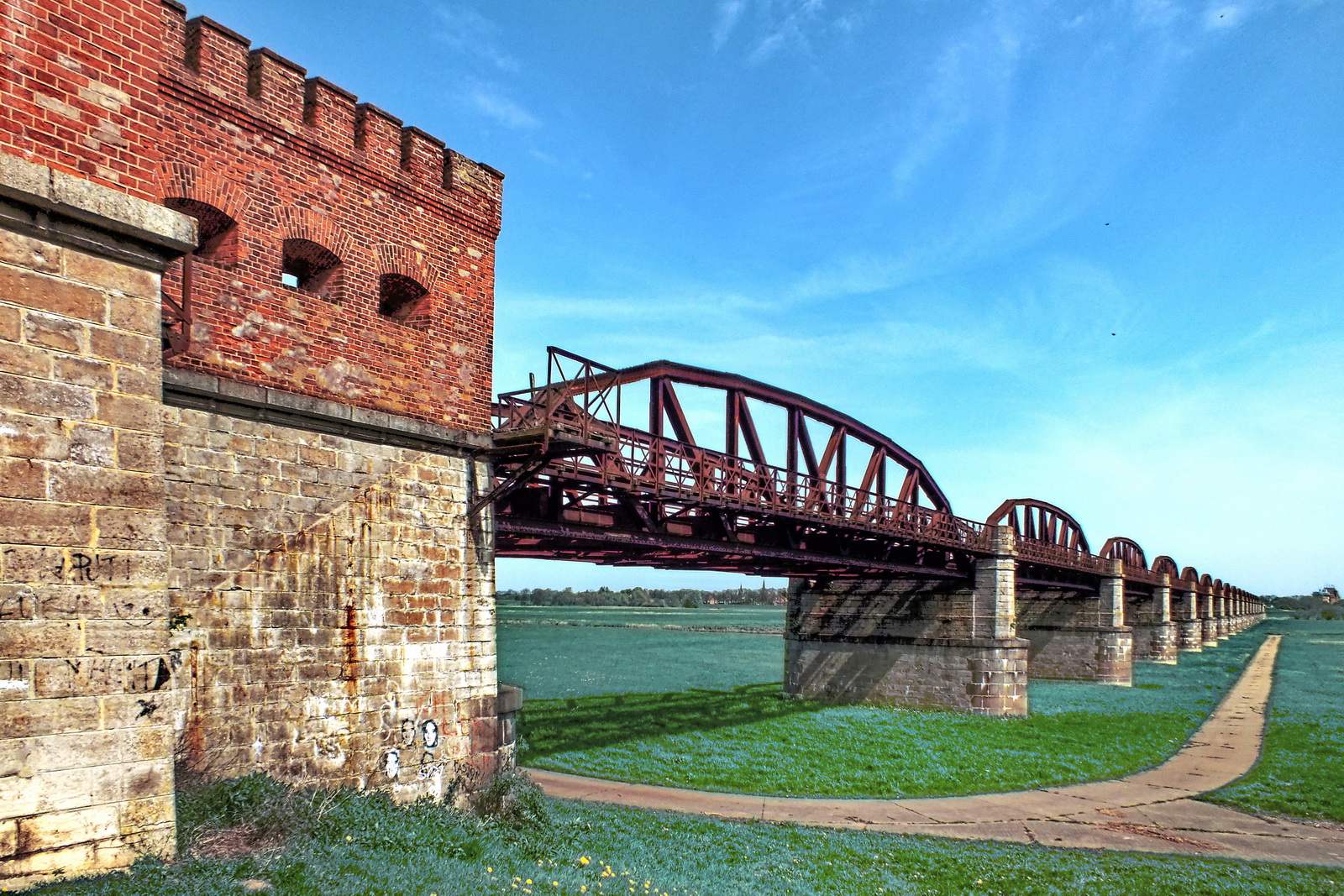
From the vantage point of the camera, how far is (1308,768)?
2297 cm

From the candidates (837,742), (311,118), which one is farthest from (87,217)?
(837,742)

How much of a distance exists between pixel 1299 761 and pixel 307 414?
1067 inches

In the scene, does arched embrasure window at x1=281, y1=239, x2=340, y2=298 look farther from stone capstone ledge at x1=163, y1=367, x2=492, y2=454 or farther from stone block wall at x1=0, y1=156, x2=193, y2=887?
stone block wall at x1=0, y1=156, x2=193, y2=887

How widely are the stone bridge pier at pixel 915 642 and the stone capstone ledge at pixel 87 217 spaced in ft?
104

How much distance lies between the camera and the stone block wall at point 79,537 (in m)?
6.74

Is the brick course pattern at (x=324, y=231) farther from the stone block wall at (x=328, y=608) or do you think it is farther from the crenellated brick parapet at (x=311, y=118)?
the stone block wall at (x=328, y=608)

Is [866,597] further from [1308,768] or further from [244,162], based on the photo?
[244,162]

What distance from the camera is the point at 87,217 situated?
7.37 metres

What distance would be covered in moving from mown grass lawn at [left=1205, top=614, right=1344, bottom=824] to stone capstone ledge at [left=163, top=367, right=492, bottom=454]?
1839 cm

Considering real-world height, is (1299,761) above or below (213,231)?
below

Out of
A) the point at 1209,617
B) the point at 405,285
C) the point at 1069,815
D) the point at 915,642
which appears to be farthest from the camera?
the point at 1209,617

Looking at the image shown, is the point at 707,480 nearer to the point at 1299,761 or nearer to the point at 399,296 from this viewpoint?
the point at 399,296

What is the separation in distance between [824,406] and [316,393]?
2210 centimetres

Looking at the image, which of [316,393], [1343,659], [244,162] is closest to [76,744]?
[316,393]
